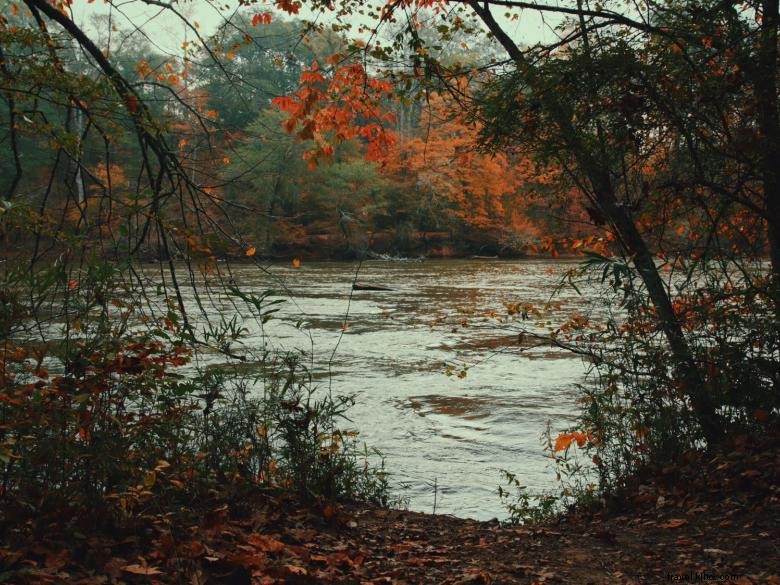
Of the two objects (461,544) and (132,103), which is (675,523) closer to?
(461,544)

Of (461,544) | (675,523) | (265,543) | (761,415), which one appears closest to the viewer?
(265,543)

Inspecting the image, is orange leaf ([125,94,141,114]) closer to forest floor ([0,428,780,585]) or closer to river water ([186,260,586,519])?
river water ([186,260,586,519])

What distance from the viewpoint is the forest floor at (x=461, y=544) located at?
2943 millimetres

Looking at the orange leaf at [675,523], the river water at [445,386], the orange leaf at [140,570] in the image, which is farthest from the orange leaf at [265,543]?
the orange leaf at [675,523]

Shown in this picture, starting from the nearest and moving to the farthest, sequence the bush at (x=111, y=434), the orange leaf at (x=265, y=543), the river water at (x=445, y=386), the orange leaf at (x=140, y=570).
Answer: the orange leaf at (x=140, y=570) → the bush at (x=111, y=434) → the orange leaf at (x=265, y=543) → the river water at (x=445, y=386)

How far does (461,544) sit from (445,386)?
5651 millimetres

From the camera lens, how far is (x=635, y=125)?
17.7 feet

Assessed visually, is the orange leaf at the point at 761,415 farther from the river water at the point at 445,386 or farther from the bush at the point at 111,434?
the bush at the point at 111,434

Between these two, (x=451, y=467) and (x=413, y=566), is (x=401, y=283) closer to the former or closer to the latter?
(x=451, y=467)

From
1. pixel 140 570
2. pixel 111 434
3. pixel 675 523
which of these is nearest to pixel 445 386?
pixel 675 523

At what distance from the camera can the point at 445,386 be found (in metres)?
9.91

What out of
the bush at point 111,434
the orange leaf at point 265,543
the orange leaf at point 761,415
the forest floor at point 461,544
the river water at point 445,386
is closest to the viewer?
the forest floor at point 461,544

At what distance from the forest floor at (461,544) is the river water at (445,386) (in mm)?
1114

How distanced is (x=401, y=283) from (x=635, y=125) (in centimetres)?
2019
